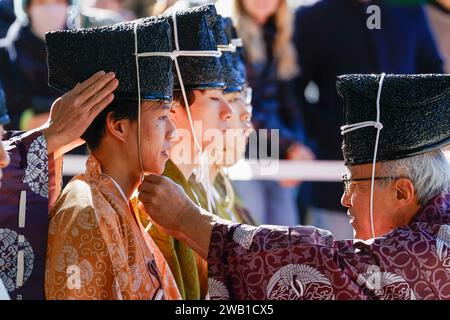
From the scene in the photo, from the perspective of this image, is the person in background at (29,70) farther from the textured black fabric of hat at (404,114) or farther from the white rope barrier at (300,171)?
the textured black fabric of hat at (404,114)

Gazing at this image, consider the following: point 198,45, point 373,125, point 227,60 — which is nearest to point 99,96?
point 198,45

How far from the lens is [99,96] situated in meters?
3.18

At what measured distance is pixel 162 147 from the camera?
336 cm

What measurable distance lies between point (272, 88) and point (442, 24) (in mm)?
1048

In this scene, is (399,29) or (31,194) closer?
(31,194)

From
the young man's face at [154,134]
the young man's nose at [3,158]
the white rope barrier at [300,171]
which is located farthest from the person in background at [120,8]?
the young man's nose at [3,158]

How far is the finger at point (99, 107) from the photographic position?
3.18 metres

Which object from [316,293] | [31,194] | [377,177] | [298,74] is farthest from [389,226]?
[298,74]

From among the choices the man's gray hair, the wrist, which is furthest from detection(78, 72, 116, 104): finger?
the man's gray hair

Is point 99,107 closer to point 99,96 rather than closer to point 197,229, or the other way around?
point 99,96

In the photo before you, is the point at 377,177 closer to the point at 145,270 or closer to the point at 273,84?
the point at 145,270

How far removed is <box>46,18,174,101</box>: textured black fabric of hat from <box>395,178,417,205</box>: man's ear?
80cm

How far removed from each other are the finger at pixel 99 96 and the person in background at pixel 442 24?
3360mm

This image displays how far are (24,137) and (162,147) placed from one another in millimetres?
424
